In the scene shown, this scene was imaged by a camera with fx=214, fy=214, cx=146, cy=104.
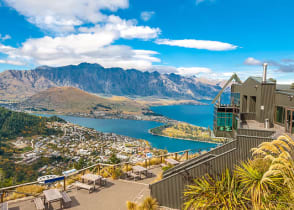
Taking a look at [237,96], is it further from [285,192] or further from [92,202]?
[92,202]

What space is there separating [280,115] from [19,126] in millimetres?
107550

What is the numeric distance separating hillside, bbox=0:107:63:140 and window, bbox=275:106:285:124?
96252 mm

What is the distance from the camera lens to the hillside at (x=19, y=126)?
89.0 m

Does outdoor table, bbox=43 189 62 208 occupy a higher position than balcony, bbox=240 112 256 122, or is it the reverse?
balcony, bbox=240 112 256 122

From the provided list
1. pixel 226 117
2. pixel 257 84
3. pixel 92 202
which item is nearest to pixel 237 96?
pixel 226 117

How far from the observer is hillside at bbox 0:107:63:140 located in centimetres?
8903

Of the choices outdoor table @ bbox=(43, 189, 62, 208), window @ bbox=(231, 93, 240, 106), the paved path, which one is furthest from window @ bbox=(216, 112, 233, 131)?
outdoor table @ bbox=(43, 189, 62, 208)

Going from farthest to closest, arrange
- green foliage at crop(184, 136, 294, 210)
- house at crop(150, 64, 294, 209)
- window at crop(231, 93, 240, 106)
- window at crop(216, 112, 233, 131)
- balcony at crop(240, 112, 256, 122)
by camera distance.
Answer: window at crop(231, 93, 240, 106) → window at crop(216, 112, 233, 131) → balcony at crop(240, 112, 256, 122) → house at crop(150, 64, 294, 209) → green foliage at crop(184, 136, 294, 210)

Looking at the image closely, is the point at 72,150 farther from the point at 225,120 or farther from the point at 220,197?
the point at 220,197

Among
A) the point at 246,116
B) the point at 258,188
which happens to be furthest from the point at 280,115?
the point at 258,188

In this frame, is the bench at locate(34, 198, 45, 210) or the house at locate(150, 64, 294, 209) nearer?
the bench at locate(34, 198, 45, 210)

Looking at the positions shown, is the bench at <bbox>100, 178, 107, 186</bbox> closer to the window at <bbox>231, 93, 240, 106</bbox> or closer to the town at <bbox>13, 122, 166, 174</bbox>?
the window at <bbox>231, 93, 240, 106</bbox>

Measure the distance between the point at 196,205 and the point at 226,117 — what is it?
852 centimetres

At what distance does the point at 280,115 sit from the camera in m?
9.99
